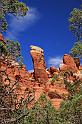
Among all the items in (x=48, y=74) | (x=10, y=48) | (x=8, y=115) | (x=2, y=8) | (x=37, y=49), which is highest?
(x=37, y=49)

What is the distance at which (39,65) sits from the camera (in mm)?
96688

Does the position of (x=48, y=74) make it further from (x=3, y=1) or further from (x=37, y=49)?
(x=3, y=1)

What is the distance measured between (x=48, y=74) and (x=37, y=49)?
911 cm

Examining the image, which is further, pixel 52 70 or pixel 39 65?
pixel 52 70

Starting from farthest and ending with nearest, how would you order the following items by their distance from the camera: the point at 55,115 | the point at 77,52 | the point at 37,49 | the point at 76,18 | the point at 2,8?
the point at 37,49, the point at 55,115, the point at 76,18, the point at 77,52, the point at 2,8

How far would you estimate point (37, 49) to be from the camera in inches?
3775

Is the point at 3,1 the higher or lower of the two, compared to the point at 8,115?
higher

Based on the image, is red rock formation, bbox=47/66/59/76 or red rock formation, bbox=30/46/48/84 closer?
red rock formation, bbox=30/46/48/84

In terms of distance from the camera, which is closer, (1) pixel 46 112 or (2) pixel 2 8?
(2) pixel 2 8

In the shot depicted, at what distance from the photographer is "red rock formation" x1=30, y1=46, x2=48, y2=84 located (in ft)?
315

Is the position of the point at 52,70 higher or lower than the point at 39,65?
lower

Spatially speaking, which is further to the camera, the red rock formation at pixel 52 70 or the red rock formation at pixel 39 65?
the red rock formation at pixel 52 70

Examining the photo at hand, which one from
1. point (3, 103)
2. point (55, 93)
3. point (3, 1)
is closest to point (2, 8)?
point (3, 1)

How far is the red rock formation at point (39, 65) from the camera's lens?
96125mm
